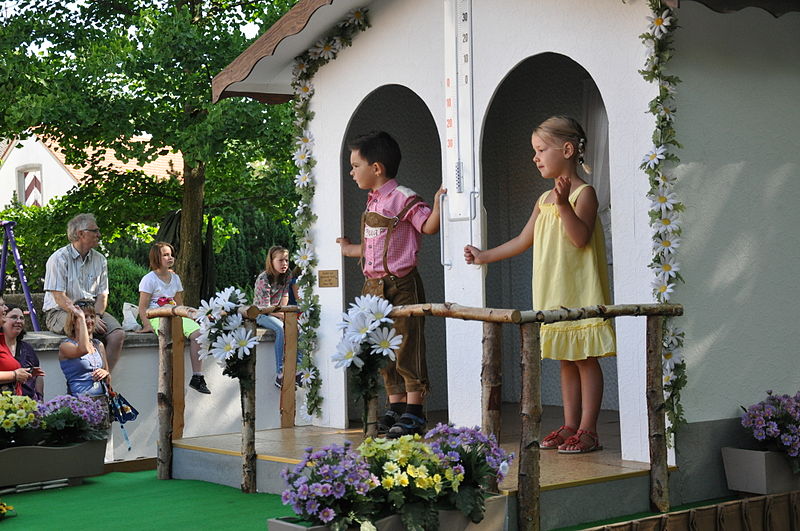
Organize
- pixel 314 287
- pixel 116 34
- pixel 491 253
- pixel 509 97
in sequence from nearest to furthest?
pixel 491 253 → pixel 314 287 → pixel 509 97 → pixel 116 34

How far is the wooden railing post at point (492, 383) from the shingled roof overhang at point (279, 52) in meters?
3.25

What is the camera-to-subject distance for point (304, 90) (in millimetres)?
8602

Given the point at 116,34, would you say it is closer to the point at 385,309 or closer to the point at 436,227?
the point at 436,227

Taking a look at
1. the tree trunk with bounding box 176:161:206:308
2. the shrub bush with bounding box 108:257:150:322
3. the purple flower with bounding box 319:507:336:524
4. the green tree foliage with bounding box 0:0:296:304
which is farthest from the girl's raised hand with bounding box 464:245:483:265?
the shrub bush with bounding box 108:257:150:322

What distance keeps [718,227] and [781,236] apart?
58cm

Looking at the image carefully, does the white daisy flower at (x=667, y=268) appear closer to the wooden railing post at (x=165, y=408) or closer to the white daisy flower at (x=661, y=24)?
the white daisy flower at (x=661, y=24)

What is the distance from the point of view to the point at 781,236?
6.61 meters

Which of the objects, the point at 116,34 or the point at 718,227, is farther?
the point at 116,34

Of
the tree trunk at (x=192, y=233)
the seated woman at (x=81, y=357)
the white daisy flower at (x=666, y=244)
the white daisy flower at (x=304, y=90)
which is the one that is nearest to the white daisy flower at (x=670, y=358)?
the white daisy flower at (x=666, y=244)

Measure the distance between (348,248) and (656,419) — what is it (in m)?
2.75

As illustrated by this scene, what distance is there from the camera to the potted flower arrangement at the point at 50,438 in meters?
7.45

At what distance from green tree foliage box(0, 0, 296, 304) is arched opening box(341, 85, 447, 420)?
5.55m

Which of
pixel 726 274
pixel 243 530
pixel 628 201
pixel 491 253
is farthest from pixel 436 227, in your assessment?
pixel 243 530

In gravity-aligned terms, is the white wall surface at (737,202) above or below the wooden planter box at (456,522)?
above
